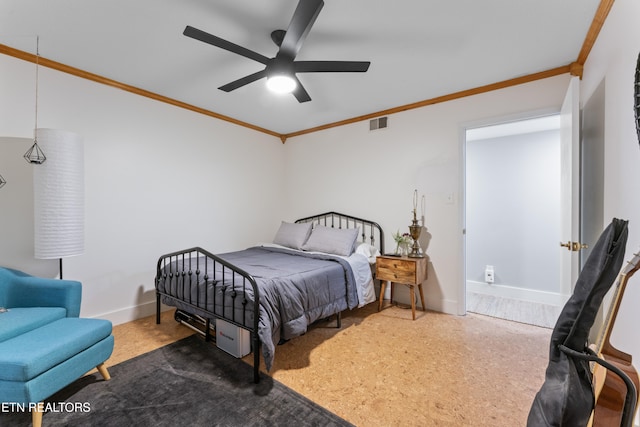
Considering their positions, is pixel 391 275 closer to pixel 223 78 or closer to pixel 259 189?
pixel 259 189

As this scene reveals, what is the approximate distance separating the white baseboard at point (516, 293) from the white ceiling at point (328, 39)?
2.71 metres

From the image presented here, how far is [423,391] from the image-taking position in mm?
1833

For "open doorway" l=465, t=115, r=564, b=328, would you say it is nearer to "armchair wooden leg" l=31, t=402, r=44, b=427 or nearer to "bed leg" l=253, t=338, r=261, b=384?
"bed leg" l=253, t=338, r=261, b=384

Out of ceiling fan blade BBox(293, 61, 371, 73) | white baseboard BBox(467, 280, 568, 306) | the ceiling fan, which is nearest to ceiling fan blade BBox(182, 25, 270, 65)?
the ceiling fan

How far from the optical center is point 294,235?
12.4 feet

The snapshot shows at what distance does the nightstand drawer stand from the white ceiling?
1850 millimetres

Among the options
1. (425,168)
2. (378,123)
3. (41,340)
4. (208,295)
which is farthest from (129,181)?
(425,168)

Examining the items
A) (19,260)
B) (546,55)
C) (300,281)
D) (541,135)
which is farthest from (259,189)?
(541,135)

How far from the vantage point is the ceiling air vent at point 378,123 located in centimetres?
364

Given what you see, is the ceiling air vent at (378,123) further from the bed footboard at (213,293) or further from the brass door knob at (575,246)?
the bed footboard at (213,293)

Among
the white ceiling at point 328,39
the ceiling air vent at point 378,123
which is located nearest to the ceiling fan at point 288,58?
the white ceiling at point 328,39

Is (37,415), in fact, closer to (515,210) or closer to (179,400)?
(179,400)

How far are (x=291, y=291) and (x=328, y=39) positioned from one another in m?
1.94

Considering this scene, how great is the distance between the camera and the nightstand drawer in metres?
2.94
